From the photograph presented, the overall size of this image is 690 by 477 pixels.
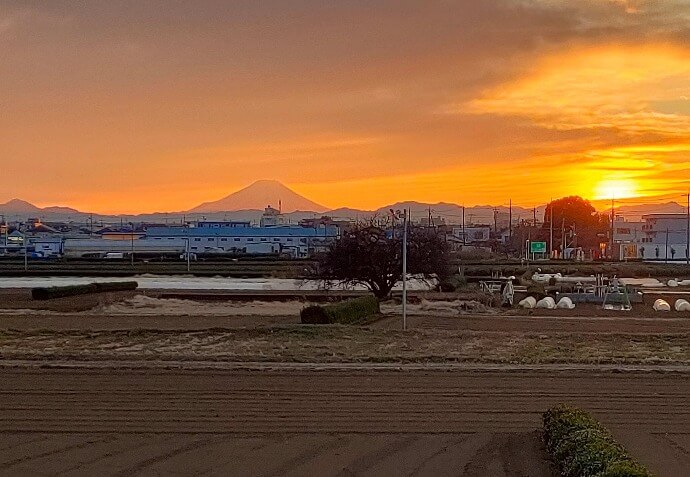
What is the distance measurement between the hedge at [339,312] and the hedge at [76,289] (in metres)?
13.5

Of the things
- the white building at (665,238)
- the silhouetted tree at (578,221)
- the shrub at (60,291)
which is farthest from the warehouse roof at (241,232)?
the shrub at (60,291)

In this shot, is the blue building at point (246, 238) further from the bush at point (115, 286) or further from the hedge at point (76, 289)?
the hedge at point (76, 289)

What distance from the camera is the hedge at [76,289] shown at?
33.5 metres

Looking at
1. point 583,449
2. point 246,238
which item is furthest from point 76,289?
point 246,238

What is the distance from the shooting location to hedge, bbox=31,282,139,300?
33.5 m

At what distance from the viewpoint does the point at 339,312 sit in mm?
24781

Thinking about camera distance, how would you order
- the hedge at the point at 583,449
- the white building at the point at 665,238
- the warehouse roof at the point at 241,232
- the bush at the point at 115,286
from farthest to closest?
1. the warehouse roof at the point at 241,232
2. the white building at the point at 665,238
3. the bush at the point at 115,286
4. the hedge at the point at 583,449

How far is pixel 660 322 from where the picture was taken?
90.3ft

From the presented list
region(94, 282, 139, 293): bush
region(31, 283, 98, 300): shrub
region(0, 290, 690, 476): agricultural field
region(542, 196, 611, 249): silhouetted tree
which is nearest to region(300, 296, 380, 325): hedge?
region(0, 290, 690, 476): agricultural field

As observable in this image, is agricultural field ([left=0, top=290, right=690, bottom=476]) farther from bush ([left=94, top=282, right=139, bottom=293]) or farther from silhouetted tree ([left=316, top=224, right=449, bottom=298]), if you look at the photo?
bush ([left=94, top=282, right=139, bottom=293])

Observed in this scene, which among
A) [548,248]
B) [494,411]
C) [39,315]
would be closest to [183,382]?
[494,411]

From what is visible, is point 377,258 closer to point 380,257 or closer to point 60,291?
point 380,257

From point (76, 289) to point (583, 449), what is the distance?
2992 cm

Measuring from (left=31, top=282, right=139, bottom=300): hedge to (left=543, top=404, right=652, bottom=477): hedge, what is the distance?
2685 cm
